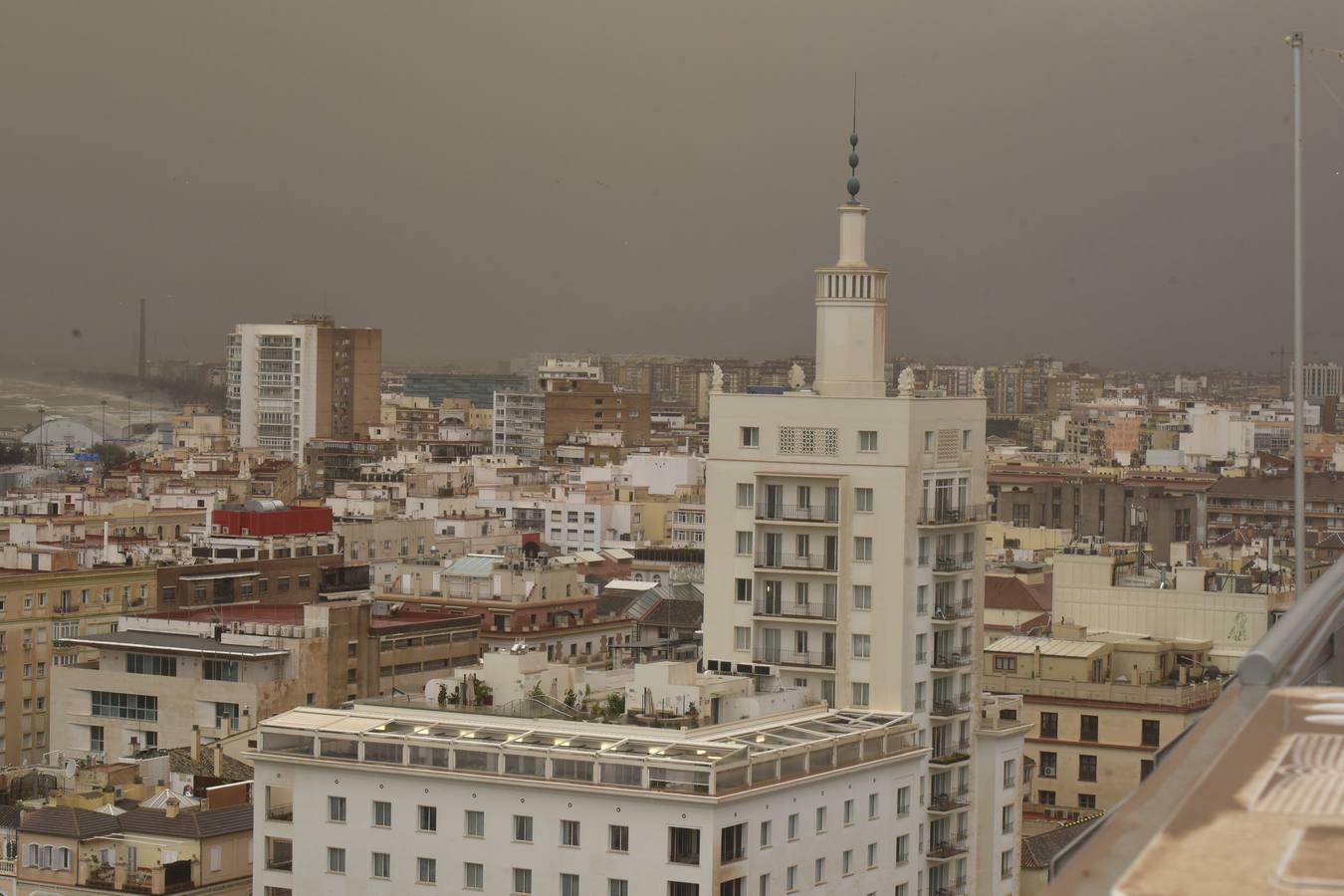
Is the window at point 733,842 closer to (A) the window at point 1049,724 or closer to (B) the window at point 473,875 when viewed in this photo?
(B) the window at point 473,875

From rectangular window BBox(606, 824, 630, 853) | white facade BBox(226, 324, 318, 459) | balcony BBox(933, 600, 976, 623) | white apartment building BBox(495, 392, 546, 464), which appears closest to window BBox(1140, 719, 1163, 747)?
balcony BBox(933, 600, 976, 623)

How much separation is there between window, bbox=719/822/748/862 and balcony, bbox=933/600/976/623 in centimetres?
499

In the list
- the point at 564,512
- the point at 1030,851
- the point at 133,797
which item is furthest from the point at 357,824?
the point at 564,512

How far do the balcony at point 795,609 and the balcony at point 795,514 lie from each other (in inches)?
28.8

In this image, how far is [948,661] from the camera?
21.0 m

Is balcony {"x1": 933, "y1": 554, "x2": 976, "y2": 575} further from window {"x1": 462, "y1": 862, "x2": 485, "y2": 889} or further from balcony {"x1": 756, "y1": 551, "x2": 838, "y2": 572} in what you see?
window {"x1": 462, "y1": 862, "x2": 485, "y2": 889}

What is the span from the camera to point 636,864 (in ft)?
52.9

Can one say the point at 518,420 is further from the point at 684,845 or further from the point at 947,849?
the point at 684,845

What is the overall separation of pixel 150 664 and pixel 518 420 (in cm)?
7311

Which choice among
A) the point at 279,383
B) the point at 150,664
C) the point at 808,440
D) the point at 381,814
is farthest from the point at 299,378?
the point at 381,814

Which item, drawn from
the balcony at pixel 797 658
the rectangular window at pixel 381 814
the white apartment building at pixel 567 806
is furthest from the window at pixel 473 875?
the balcony at pixel 797 658

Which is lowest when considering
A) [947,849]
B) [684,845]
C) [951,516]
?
[947,849]

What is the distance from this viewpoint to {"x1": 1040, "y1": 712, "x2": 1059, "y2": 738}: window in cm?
2597

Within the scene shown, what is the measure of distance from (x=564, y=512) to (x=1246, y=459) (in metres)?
31.7
